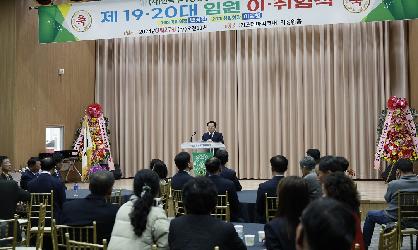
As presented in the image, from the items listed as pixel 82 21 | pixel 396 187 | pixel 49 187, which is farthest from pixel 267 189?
pixel 82 21

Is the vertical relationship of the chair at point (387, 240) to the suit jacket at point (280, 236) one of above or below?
below

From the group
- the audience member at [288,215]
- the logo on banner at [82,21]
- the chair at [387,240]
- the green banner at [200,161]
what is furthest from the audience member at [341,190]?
the logo on banner at [82,21]

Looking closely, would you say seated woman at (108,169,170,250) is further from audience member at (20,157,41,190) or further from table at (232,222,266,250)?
audience member at (20,157,41,190)

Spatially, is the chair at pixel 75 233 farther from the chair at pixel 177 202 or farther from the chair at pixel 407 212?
the chair at pixel 407 212

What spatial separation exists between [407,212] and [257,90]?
6730mm

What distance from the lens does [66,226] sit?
123 inches

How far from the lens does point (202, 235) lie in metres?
2.43

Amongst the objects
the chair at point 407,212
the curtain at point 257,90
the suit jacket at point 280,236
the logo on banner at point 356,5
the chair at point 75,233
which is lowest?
the chair at point 407,212

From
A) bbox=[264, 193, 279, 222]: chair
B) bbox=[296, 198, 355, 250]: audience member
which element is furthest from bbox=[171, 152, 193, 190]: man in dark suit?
bbox=[296, 198, 355, 250]: audience member

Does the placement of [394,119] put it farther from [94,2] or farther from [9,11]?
[9,11]

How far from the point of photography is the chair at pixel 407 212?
4.79 metres

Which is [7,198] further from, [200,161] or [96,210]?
[200,161]

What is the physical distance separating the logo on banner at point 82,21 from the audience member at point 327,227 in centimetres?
818

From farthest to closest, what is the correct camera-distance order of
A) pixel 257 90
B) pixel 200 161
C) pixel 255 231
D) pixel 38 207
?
pixel 257 90 < pixel 200 161 < pixel 38 207 < pixel 255 231
